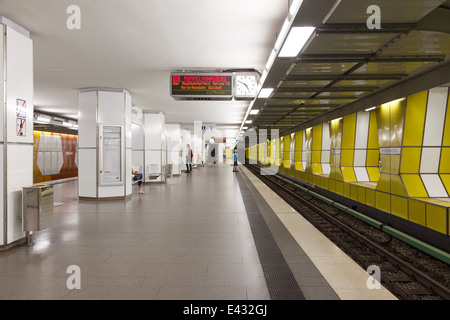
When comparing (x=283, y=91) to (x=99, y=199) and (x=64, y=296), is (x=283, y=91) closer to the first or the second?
(x=99, y=199)

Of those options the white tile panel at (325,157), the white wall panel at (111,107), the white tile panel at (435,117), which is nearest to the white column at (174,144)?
the white tile panel at (325,157)

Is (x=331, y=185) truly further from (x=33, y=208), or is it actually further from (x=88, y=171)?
(x=33, y=208)

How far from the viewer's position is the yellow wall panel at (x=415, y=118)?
7.06 metres

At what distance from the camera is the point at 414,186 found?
7.26 m

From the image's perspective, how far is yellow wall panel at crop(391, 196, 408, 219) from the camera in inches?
278

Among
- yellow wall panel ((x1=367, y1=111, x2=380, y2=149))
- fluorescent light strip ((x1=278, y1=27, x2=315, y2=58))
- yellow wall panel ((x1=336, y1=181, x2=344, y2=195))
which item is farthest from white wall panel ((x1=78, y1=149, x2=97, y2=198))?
yellow wall panel ((x1=367, y1=111, x2=380, y2=149))

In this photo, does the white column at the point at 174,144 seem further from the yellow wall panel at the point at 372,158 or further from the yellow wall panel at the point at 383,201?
the yellow wall panel at the point at 383,201

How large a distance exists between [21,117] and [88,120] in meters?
4.87

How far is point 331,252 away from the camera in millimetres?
4480

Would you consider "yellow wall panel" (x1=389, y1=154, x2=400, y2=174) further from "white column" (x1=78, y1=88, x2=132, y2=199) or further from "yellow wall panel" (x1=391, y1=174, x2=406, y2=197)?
"white column" (x1=78, y1=88, x2=132, y2=199)

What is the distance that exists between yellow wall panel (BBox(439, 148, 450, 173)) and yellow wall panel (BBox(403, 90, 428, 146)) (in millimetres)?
605

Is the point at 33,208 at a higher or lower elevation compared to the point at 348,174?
lower

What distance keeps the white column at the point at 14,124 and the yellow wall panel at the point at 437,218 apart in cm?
732

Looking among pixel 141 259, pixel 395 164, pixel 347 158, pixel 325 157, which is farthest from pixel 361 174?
pixel 141 259
